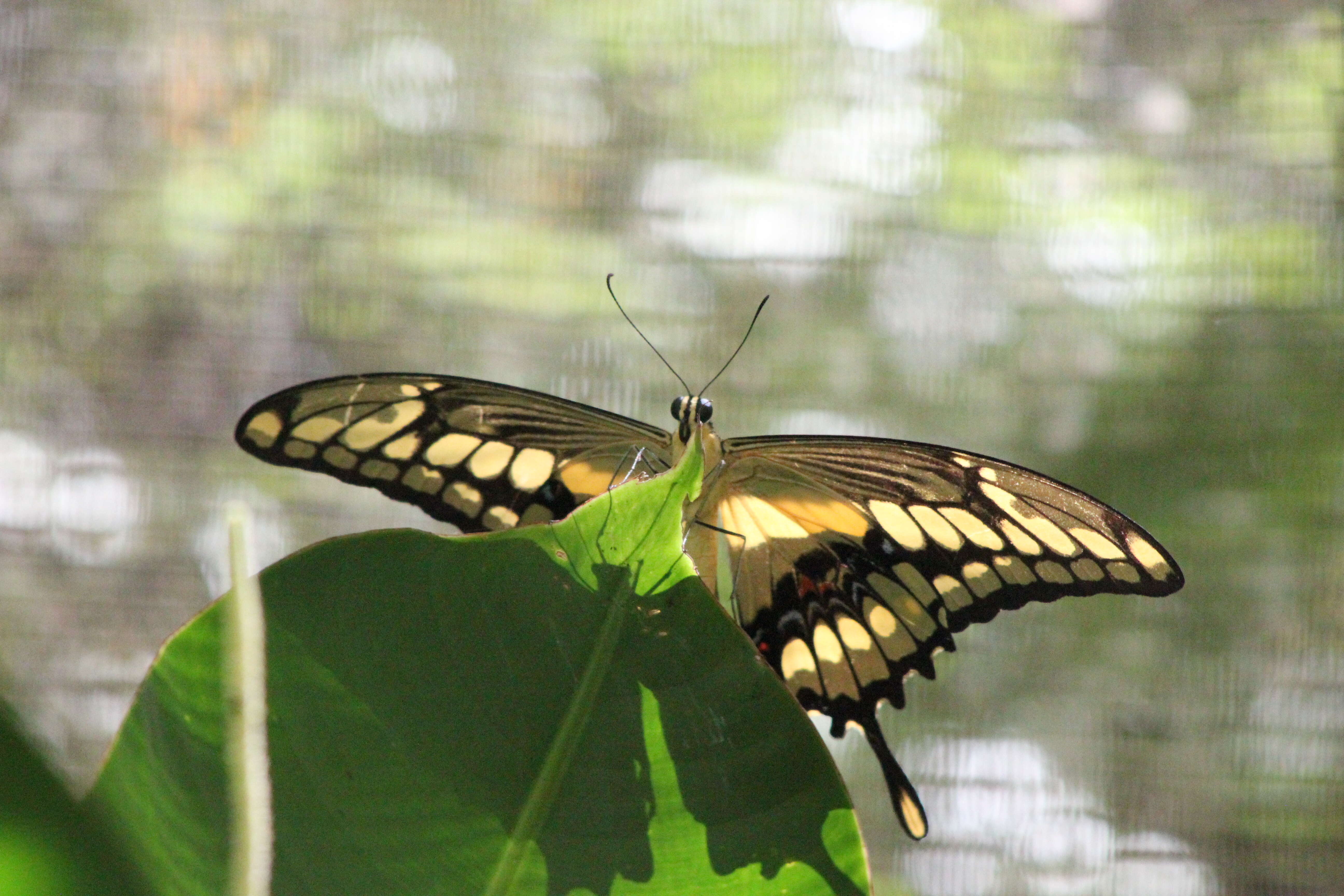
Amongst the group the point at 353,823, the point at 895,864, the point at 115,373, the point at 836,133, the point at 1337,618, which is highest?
the point at 836,133

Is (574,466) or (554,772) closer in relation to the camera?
(554,772)

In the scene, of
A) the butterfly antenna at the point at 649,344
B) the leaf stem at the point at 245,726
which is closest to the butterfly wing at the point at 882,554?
the leaf stem at the point at 245,726

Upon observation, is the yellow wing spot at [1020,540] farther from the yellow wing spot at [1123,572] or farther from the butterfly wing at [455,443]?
the butterfly wing at [455,443]

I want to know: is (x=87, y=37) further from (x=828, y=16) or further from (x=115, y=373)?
(x=828, y=16)

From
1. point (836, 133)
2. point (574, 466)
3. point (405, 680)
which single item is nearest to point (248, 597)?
point (405, 680)

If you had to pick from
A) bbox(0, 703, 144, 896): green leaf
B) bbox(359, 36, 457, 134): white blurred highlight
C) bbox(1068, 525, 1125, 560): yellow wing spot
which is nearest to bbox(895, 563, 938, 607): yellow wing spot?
bbox(1068, 525, 1125, 560): yellow wing spot

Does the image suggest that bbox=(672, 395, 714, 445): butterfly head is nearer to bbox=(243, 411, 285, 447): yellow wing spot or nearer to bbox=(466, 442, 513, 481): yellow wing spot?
bbox=(466, 442, 513, 481): yellow wing spot
